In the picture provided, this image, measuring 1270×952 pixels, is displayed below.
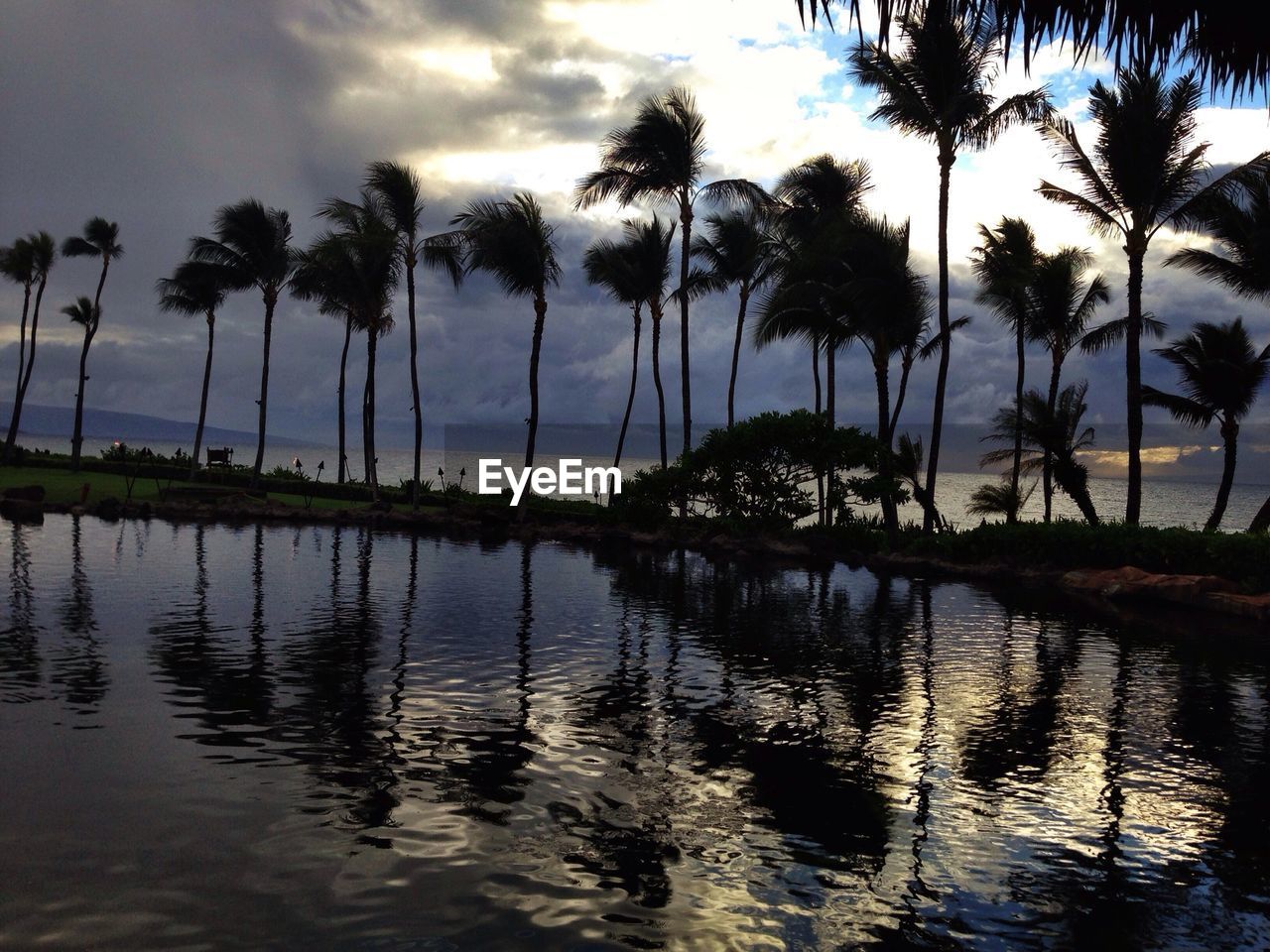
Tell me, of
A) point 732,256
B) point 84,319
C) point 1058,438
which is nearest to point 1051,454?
point 1058,438

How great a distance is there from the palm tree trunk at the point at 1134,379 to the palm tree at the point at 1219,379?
17.7 feet

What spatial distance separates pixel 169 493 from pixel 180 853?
3744 centimetres

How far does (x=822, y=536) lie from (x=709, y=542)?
385cm

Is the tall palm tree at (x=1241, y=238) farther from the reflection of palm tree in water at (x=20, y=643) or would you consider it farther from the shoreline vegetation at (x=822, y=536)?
the reflection of palm tree in water at (x=20, y=643)

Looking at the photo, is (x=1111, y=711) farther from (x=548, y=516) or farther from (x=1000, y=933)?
(x=548, y=516)

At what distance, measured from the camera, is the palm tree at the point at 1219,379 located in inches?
1291

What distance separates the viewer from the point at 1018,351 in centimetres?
3900

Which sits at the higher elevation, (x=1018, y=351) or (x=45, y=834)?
(x=1018, y=351)

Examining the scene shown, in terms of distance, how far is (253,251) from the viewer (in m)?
49.5

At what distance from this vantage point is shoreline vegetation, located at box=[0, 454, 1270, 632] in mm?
23797

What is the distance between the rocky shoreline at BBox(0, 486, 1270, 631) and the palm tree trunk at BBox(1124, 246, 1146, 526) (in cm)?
373

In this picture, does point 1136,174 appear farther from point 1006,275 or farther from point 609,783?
point 609,783

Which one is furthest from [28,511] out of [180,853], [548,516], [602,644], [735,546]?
[180,853]

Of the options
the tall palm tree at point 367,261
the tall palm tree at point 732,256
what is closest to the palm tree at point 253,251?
the tall palm tree at point 367,261
